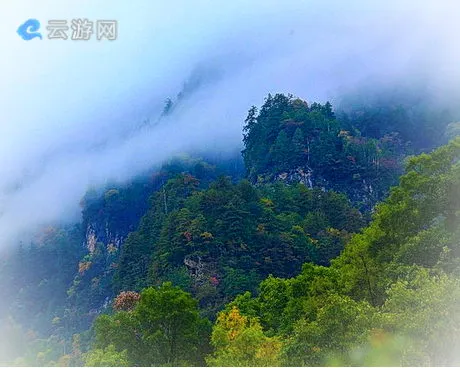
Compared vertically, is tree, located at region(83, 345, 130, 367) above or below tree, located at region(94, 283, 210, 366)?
below

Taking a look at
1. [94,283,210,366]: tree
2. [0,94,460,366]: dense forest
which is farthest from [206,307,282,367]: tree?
[94,283,210,366]: tree

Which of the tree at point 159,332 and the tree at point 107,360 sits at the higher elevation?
the tree at point 159,332

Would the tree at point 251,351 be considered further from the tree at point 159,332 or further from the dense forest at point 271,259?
the tree at point 159,332

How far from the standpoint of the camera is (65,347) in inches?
1929

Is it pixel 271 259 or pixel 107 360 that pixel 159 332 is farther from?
pixel 271 259

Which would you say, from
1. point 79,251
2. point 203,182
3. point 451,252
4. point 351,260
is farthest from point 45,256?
point 451,252

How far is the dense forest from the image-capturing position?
16328 mm

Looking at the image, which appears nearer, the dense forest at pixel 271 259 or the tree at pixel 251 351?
the dense forest at pixel 271 259

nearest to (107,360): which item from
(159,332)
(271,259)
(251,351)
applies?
(159,332)

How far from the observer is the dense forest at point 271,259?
53.6 ft

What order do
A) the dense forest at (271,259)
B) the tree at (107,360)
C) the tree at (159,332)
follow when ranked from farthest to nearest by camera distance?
the tree at (159,332) → the tree at (107,360) → the dense forest at (271,259)

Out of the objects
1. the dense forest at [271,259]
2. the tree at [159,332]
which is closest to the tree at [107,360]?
the dense forest at [271,259]

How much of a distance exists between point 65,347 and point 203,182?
21327 millimetres

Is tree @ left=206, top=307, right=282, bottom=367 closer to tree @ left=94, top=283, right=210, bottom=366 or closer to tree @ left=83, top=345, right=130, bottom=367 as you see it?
tree @ left=83, top=345, right=130, bottom=367
